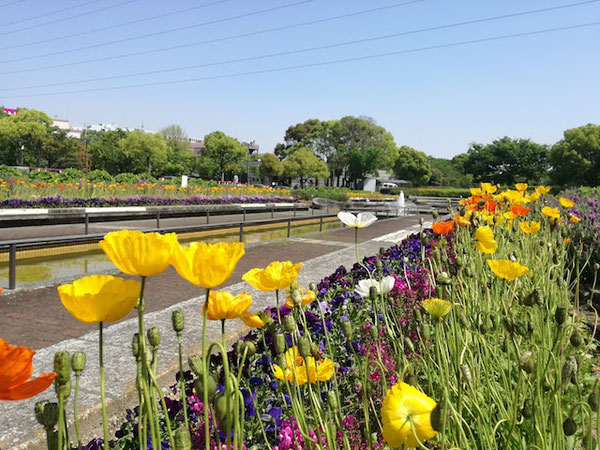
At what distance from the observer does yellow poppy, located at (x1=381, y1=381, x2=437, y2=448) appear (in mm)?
706

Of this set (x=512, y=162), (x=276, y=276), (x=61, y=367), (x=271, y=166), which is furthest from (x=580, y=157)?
(x=61, y=367)

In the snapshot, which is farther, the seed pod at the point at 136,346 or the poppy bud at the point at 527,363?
the poppy bud at the point at 527,363

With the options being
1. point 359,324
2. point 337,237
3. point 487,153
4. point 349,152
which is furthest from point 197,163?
point 359,324

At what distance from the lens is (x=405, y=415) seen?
0.71 meters

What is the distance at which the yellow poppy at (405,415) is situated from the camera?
2.31ft

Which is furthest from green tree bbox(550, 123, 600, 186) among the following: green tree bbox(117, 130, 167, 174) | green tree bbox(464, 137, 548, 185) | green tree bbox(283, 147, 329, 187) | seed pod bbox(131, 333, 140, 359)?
seed pod bbox(131, 333, 140, 359)

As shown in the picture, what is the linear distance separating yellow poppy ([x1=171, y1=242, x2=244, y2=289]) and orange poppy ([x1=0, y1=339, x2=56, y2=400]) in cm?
25

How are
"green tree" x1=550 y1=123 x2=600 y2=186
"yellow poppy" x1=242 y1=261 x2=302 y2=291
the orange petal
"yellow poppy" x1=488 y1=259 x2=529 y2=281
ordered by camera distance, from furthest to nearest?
"green tree" x1=550 y1=123 x2=600 y2=186
"yellow poppy" x1=488 y1=259 x2=529 y2=281
"yellow poppy" x1=242 y1=261 x2=302 y2=291
the orange petal

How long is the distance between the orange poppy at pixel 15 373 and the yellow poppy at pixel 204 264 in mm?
246

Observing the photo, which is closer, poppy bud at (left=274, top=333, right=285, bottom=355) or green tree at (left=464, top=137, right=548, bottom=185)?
poppy bud at (left=274, top=333, right=285, bottom=355)

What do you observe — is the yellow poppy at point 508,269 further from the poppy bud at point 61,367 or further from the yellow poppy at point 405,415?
the poppy bud at point 61,367

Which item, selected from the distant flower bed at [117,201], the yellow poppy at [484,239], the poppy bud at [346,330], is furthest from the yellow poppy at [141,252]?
the distant flower bed at [117,201]

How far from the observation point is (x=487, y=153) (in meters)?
49.7

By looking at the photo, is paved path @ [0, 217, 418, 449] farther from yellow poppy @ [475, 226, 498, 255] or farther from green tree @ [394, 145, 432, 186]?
green tree @ [394, 145, 432, 186]
